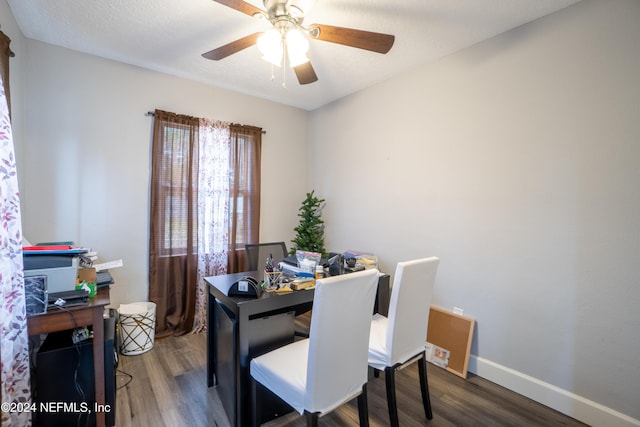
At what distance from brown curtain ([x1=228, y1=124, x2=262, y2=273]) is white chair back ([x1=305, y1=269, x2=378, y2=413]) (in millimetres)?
2201

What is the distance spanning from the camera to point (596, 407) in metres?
1.77

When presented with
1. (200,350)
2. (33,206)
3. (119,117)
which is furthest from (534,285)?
(33,206)

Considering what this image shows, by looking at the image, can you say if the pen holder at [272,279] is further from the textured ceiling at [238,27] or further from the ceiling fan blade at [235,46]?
the textured ceiling at [238,27]

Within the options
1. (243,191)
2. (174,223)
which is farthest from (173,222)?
A: (243,191)

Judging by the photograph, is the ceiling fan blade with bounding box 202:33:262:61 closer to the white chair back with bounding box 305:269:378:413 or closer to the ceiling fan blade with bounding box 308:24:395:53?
the ceiling fan blade with bounding box 308:24:395:53

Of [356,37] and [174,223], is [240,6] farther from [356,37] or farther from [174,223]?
[174,223]

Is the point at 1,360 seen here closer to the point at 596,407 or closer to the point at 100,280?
the point at 100,280

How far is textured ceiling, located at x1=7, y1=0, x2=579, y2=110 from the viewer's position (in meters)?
1.90

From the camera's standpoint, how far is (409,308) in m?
1.68

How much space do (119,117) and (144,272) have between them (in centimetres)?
151

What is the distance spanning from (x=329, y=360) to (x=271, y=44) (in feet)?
5.71

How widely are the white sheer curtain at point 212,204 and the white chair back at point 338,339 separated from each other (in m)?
2.11

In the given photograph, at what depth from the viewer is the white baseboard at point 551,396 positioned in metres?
1.72

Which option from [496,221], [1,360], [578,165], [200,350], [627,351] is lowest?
[200,350]
